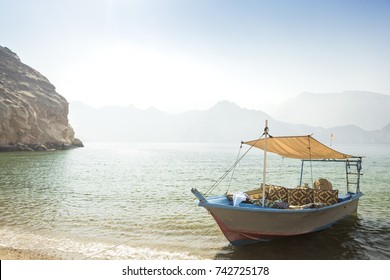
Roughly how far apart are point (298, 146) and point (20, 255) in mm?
12083

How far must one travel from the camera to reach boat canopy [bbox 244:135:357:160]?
39.7 feet

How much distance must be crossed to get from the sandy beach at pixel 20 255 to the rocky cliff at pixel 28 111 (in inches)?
2709

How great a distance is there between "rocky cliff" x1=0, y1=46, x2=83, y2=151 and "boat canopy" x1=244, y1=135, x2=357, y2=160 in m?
72.0

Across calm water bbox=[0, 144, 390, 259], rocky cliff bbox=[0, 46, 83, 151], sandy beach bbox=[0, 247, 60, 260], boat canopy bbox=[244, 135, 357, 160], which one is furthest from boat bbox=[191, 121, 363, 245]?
rocky cliff bbox=[0, 46, 83, 151]

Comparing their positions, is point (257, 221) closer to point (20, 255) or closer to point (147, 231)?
point (147, 231)

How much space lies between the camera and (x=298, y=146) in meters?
13.2

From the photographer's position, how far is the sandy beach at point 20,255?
30.1 feet

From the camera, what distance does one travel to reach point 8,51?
342 ft

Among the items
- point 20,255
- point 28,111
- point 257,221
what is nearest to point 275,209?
point 257,221

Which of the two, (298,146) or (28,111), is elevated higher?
(28,111)

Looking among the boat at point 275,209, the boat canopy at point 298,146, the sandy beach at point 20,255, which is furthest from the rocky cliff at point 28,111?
the boat at point 275,209

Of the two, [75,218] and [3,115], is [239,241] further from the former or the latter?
[3,115]

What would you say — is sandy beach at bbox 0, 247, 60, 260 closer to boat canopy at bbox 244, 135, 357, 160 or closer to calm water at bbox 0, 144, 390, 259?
calm water at bbox 0, 144, 390, 259
